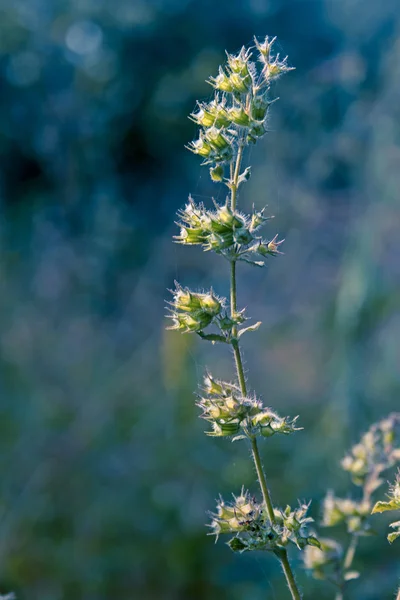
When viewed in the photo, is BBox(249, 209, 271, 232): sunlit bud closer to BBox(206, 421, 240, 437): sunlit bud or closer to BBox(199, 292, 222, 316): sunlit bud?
BBox(199, 292, 222, 316): sunlit bud

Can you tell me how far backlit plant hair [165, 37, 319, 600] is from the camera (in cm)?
132

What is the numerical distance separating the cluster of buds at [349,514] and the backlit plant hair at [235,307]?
635 mm

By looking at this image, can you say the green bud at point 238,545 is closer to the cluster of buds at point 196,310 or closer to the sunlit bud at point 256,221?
the cluster of buds at point 196,310

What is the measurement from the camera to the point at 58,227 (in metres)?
7.17

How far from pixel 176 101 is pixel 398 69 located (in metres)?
2.55

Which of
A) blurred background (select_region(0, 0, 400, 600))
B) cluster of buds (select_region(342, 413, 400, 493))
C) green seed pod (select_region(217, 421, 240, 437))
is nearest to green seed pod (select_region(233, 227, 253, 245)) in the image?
green seed pod (select_region(217, 421, 240, 437))

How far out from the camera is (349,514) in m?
2.03

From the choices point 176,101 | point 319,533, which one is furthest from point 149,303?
point 319,533

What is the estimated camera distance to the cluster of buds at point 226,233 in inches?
51.5

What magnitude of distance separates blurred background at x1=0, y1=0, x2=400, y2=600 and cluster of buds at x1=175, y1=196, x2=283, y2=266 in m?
2.57

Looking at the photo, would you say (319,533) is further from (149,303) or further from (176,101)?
(176,101)

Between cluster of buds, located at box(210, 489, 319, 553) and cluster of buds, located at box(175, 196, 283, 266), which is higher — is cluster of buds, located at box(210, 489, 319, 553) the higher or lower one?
the lower one

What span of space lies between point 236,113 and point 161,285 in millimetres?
5741

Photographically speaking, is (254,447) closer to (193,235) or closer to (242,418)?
(242,418)
